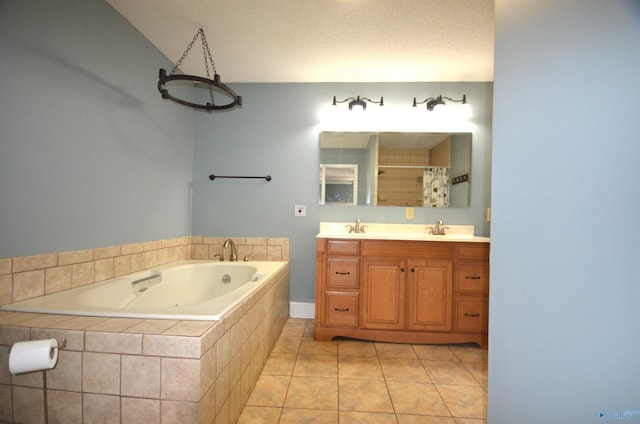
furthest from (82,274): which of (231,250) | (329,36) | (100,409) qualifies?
(329,36)

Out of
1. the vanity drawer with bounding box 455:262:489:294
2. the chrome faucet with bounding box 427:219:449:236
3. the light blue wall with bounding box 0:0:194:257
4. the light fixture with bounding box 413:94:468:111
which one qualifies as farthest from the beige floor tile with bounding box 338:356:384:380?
the light fixture with bounding box 413:94:468:111

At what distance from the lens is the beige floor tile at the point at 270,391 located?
1.45 meters

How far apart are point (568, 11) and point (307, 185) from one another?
2220 millimetres

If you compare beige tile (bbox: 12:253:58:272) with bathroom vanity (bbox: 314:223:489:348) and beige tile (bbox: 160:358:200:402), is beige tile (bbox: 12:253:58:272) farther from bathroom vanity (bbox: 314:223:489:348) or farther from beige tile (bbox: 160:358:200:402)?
A: bathroom vanity (bbox: 314:223:489:348)

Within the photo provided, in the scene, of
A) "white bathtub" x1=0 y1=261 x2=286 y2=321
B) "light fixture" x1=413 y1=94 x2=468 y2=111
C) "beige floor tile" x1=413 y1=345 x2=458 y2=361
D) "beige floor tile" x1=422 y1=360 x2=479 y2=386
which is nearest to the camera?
"white bathtub" x1=0 y1=261 x2=286 y2=321

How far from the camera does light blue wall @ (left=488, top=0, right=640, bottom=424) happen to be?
18.2 inches

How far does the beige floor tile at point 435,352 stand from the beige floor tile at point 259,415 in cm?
115

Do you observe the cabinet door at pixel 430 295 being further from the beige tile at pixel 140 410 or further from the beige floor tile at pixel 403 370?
the beige tile at pixel 140 410

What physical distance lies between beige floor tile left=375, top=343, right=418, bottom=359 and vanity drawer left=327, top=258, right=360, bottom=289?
509 millimetres

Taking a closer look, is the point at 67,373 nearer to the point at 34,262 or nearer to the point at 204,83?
the point at 34,262

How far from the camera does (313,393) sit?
1.54 metres

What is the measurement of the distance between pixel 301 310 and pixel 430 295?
4.01ft

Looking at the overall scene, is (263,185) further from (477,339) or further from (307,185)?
(477,339)

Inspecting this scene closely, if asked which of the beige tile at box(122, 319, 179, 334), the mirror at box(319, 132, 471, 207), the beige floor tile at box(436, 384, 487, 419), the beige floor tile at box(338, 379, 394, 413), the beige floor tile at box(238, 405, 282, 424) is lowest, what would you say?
the beige floor tile at box(436, 384, 487, 419)
